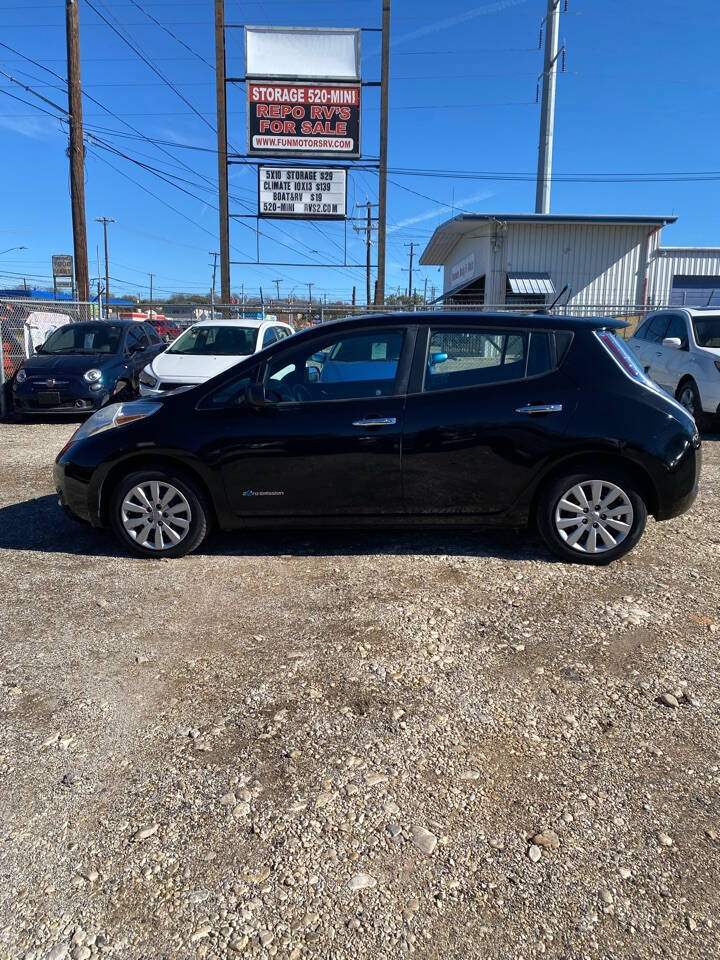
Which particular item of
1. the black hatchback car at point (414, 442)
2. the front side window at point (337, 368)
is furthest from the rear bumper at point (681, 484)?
the front side window at point (337, 368)

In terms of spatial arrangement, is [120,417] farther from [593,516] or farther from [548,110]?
[548,110]

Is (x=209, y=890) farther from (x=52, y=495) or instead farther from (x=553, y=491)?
(x=52, y=495)

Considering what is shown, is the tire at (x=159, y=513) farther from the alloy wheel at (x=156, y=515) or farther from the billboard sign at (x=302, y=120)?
the billboard sign at (x=302, y=120)

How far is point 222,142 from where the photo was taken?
19.8 meters

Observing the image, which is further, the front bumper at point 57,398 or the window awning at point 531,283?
the window awning at point 531,283

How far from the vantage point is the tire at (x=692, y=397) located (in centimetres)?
966

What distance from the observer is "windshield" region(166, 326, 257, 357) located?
433 inches

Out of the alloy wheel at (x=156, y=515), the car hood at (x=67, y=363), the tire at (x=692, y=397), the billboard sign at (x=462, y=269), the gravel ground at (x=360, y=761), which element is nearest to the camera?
the gravel ground at (x=360, y=761)

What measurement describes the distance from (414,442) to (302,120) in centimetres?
1891

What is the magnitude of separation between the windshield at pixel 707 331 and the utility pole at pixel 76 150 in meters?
15.0

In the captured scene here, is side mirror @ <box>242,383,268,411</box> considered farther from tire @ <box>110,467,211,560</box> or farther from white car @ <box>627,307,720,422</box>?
white car @ <box>627,307,720,422</box>

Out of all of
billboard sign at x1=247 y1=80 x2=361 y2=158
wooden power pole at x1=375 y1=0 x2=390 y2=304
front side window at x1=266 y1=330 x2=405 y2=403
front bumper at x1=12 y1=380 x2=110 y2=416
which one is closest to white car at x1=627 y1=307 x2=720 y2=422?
front side window at x1=266 y1=330 x2=405 y2=403

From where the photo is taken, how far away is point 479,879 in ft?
7.14

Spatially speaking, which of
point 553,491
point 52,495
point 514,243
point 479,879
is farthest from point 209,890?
point 514,243
